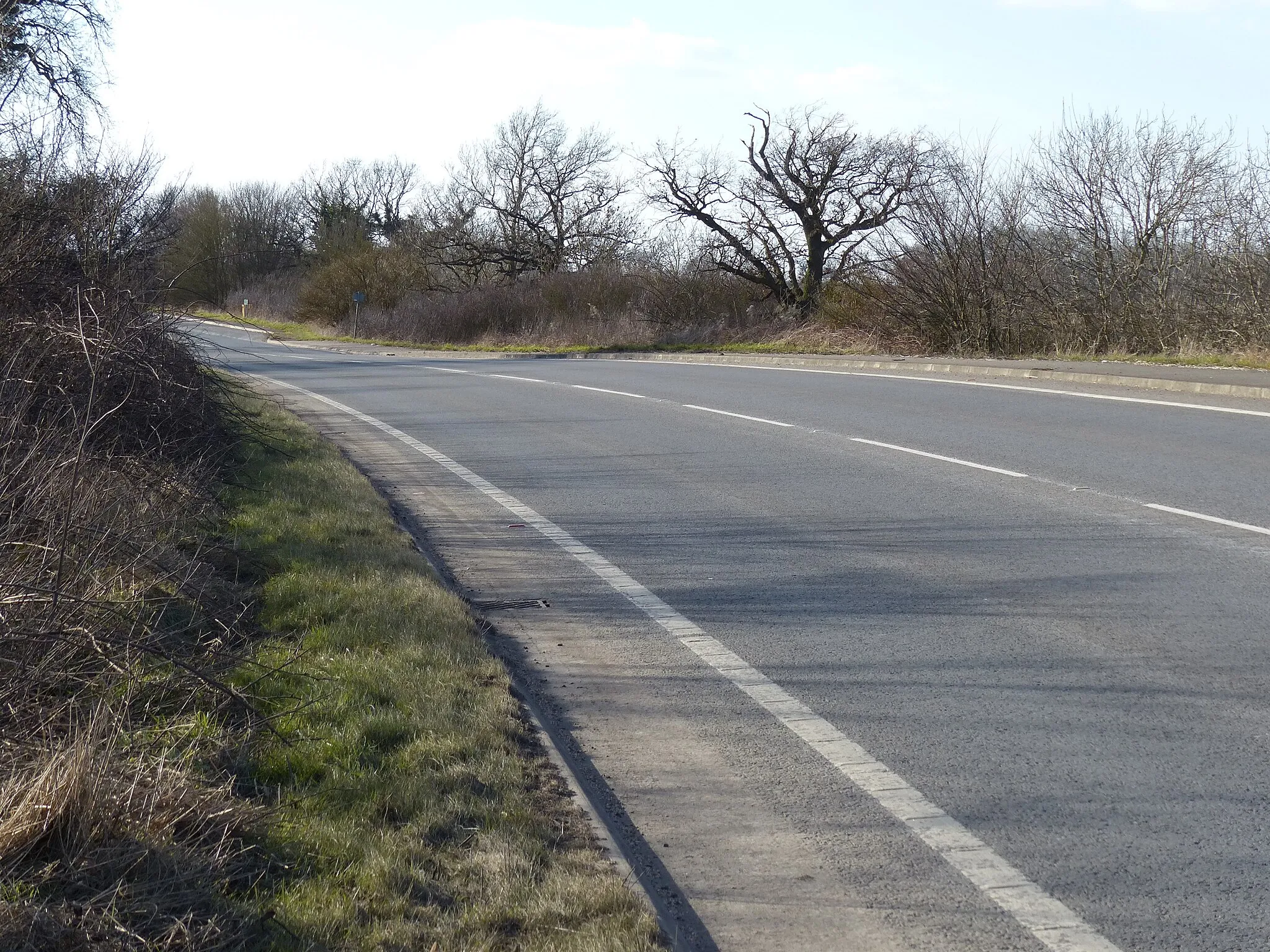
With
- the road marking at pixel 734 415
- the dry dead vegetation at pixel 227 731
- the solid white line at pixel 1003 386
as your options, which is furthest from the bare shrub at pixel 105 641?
the solid white line at pixel 1003 386

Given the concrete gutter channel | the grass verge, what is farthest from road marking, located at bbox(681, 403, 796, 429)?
the concrete gutter channel

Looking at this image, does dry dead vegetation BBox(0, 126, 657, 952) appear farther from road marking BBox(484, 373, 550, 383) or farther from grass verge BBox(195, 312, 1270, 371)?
road marking BBox(484, 373, 550, 383)

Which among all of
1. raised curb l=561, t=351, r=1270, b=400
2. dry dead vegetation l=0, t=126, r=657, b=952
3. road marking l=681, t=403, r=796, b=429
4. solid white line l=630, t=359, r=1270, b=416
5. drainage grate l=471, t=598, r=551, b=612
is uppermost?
raised curb l=561, t=351, r=1270, b=400

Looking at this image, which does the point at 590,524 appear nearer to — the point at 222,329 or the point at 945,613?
the point at 945,613

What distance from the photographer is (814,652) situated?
17.4ft

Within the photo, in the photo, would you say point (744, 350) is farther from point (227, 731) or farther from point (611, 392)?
point (227, 731)

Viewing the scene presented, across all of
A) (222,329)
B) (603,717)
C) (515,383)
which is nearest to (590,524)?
(603,717)

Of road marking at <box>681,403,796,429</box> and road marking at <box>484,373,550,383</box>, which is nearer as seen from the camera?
road marking at <box>681,403,796,429</box>

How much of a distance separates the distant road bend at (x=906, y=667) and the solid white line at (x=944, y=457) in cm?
5

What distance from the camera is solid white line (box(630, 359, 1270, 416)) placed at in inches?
550

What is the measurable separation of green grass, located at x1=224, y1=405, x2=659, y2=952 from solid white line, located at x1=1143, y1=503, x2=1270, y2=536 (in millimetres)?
4831

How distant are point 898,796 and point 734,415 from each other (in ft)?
35.0

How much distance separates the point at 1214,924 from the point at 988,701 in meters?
1.63

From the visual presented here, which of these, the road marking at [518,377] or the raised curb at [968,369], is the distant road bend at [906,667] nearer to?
the raised curb at [968,369]
